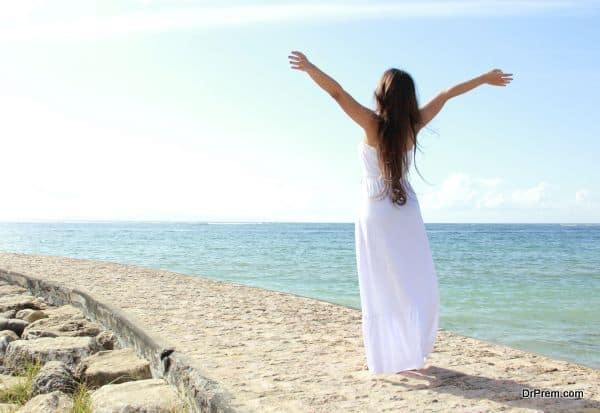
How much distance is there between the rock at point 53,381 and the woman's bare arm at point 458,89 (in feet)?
10.6

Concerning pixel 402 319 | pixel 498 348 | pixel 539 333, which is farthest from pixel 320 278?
pixel 402 319

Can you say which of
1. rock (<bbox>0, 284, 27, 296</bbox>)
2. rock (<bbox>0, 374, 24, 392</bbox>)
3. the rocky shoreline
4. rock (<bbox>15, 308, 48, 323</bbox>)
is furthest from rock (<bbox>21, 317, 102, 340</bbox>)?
rock (<bbox>0, 284, 27, 296</bbox>)

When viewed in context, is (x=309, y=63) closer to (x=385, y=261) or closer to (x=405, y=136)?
(x=405, y=136)

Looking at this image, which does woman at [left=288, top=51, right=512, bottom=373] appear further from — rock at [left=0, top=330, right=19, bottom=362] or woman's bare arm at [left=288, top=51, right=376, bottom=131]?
rock at [left=0, top=330, right=19, bottom=362]

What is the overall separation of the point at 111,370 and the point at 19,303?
4.21 meters

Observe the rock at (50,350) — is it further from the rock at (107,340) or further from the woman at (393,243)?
the woman at (393,243)

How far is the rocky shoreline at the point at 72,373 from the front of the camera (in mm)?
4109

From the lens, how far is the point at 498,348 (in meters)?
5.08

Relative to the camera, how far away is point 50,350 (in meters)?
5.54

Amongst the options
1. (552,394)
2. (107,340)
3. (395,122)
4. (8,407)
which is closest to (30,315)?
(107,340)

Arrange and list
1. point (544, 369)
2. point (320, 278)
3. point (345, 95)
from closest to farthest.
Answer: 1. point (345, 95)
2. point (544, 369)
3. point (320, 278)

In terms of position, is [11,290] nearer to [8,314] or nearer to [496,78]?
[8,314]

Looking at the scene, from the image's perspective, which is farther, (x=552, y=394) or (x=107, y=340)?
(x=107, y=340)

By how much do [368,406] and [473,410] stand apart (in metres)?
0.55
